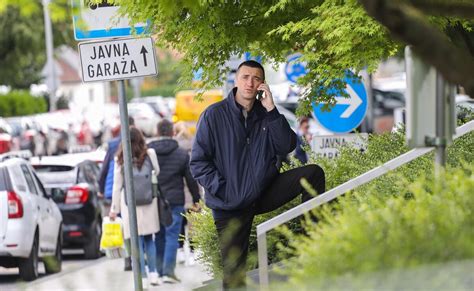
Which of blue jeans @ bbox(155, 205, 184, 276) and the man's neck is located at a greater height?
the man's neck

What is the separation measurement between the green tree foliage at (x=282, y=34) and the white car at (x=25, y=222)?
16.8ft

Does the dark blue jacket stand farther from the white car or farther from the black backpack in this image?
the white car

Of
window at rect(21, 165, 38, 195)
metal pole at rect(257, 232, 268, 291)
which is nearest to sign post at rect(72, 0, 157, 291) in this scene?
metal pole at rect(257, 232, 268, 291)

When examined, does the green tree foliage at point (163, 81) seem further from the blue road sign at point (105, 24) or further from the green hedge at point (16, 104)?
the blue road sign at point (105, 24)

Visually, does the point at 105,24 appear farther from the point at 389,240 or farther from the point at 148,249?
the point at 389,240

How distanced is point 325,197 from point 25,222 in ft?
30.1

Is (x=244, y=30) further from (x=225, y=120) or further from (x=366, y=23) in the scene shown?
(x=225, y=120)

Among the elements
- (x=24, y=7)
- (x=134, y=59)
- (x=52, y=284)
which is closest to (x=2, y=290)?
(x=52, y=284)

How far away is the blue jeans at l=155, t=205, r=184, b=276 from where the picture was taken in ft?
50.3

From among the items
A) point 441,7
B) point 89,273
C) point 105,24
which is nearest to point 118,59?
point 105,24

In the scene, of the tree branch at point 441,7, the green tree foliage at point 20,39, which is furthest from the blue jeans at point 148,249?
the green tree foliage at point 20,39

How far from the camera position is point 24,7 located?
7.03 metres

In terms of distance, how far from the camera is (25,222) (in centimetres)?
1680

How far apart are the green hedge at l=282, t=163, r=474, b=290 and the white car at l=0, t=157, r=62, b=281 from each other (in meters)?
10.1
